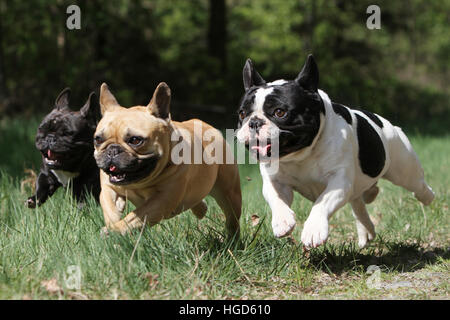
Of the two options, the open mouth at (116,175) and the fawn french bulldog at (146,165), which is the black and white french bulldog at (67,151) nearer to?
the fawn french bulldog at (146,165)

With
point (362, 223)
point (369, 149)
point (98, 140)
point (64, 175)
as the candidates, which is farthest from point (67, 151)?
point (362, 223)

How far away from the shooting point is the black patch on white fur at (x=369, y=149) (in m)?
4.96

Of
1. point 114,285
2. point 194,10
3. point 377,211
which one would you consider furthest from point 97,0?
point 114,285

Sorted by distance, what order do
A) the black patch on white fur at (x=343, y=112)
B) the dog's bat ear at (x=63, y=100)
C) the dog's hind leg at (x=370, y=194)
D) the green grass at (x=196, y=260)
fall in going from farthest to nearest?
the dog's hind leg at (x=370, y=194)
the dog's bat ear at (x=63, y=100)
the black patch on white fur at (x=343, y=112)
the green grass at (x=196, y=260)

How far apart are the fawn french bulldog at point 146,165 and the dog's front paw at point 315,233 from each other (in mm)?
969

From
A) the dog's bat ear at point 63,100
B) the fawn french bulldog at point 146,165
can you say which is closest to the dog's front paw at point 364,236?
the fawn french bulldog at point 146,165

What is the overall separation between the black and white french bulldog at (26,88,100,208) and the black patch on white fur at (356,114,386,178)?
2313 mm

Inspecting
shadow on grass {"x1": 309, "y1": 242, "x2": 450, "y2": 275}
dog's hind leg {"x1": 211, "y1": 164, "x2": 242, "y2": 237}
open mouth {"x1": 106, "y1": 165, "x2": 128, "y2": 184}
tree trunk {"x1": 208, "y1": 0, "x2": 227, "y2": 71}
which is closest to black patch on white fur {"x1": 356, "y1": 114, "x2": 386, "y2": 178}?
shadow on grass {"x1": 309, "y1": 242, "x2": 450, "y2": 275}

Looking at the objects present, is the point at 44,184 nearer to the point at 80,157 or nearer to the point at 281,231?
the point at 80,157

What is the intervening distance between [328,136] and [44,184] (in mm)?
2631

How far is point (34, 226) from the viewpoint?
482 cm

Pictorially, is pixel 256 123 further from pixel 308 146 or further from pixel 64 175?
pixel 64 175

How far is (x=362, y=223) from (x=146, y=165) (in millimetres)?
2519

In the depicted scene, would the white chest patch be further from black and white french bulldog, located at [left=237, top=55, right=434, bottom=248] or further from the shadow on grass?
the shadow on grass
